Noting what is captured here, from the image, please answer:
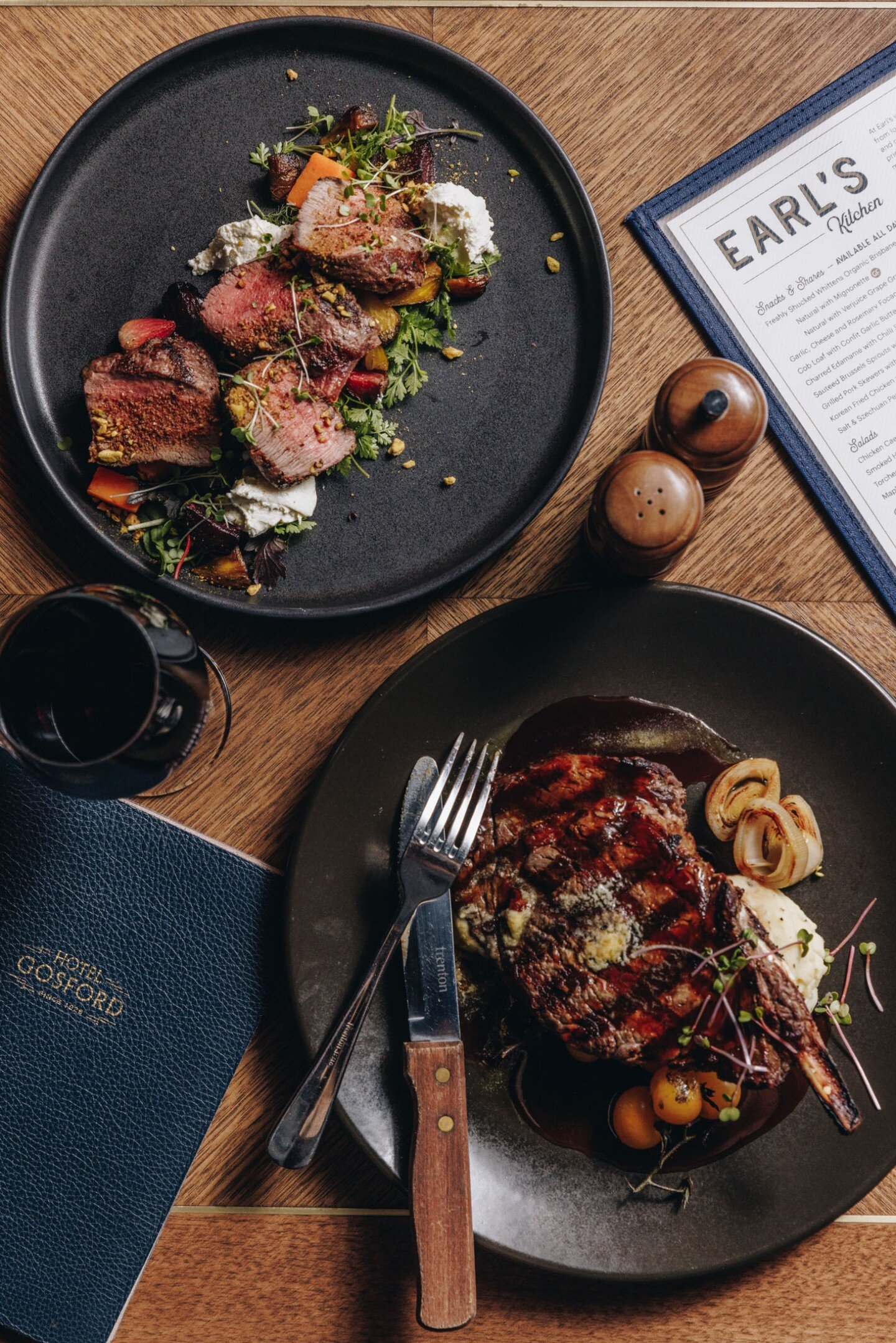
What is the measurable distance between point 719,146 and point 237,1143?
171 centimetres

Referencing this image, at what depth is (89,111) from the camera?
1313mm

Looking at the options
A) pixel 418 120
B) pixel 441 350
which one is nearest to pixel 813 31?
pixel 418 120

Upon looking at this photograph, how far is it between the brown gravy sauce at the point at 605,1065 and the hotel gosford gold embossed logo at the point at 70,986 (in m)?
0.53

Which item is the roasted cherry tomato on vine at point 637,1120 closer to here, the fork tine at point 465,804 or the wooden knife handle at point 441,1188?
the wooden knife handle at point 441,1188

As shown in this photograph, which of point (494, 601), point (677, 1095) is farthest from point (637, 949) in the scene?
point (494, 601)

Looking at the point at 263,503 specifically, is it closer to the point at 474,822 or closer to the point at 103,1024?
the point at 474,822

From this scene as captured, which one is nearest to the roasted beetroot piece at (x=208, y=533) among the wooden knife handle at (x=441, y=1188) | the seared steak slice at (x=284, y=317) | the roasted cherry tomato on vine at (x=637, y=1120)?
the seared steak slice at (x=284, y=317)

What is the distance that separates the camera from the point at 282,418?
4.13ft

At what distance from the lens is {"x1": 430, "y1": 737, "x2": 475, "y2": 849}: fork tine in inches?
51.1

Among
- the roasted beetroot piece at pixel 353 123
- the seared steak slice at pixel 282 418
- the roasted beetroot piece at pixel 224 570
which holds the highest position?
the roasted beetroot piece at pixel 353 123

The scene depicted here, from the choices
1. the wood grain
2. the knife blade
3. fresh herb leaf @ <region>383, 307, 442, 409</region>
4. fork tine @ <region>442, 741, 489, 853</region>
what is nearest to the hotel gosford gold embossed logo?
the wood grain

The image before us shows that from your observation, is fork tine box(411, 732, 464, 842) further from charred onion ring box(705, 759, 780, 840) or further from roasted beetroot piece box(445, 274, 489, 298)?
roasted beetroot piece box(445, 274, 489, 298)

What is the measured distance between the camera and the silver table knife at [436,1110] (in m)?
1.23

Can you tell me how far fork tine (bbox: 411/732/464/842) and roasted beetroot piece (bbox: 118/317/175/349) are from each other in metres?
0.74
